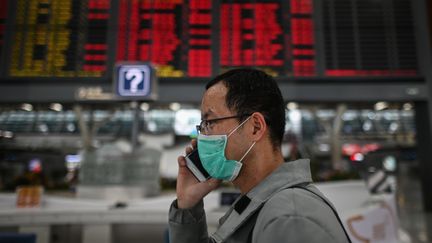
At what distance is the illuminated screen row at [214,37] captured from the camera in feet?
20.6

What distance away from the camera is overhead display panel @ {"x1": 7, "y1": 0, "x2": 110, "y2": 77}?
6230 millimetres

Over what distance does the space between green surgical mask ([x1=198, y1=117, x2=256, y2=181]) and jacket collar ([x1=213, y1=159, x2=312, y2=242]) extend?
0.51 ft

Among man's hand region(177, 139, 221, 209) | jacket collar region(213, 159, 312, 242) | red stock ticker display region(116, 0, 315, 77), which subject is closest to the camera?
jacket collar region(213, 159, 312, 242)

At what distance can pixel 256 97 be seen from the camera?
999 mm

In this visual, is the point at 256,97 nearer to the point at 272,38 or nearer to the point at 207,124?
the point at 207,124

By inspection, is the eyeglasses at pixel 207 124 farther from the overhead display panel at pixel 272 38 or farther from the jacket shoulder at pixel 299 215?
the overhead display panel at pixel 272 38

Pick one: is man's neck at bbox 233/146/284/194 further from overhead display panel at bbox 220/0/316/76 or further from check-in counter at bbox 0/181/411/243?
overhead display panel at bbox 220/0/316/76

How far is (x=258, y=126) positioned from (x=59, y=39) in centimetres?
627

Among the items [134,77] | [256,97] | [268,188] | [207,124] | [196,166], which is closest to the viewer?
[268,188]

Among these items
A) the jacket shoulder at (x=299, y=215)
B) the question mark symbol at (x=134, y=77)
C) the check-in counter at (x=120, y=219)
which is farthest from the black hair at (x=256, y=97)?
the question mark symbol at (x=134, y=77)

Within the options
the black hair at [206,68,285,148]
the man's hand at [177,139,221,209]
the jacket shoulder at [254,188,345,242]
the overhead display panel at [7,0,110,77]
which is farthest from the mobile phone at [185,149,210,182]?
the overhead display panel at [7,0,110,77]

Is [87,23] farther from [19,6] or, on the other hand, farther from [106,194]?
[106,194]

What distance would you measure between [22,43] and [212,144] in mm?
6426

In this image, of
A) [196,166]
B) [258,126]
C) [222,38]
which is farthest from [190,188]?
[222,38]
